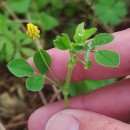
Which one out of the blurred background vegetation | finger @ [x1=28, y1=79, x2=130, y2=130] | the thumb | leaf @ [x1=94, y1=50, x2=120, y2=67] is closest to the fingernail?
the thumb

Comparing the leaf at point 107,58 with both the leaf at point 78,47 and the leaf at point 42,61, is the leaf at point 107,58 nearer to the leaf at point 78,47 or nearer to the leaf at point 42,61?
the leaf at point 78,47

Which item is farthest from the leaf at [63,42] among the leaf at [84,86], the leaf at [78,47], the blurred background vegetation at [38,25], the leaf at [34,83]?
the leaf at [84,86]

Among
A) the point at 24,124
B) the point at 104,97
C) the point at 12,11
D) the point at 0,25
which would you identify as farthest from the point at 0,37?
the point at 104,97

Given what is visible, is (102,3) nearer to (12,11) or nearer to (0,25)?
(12,11)

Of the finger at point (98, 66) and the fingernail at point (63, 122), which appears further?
the finger at point (98, 66)

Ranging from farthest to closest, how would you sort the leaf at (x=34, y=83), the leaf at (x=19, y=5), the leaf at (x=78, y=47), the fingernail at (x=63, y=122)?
the leaf at (x=19, y=5)
the fingernail at (x=63, y=122)
the leaf at (x=34, y=83)
the leaf at (x=78, y=47)
